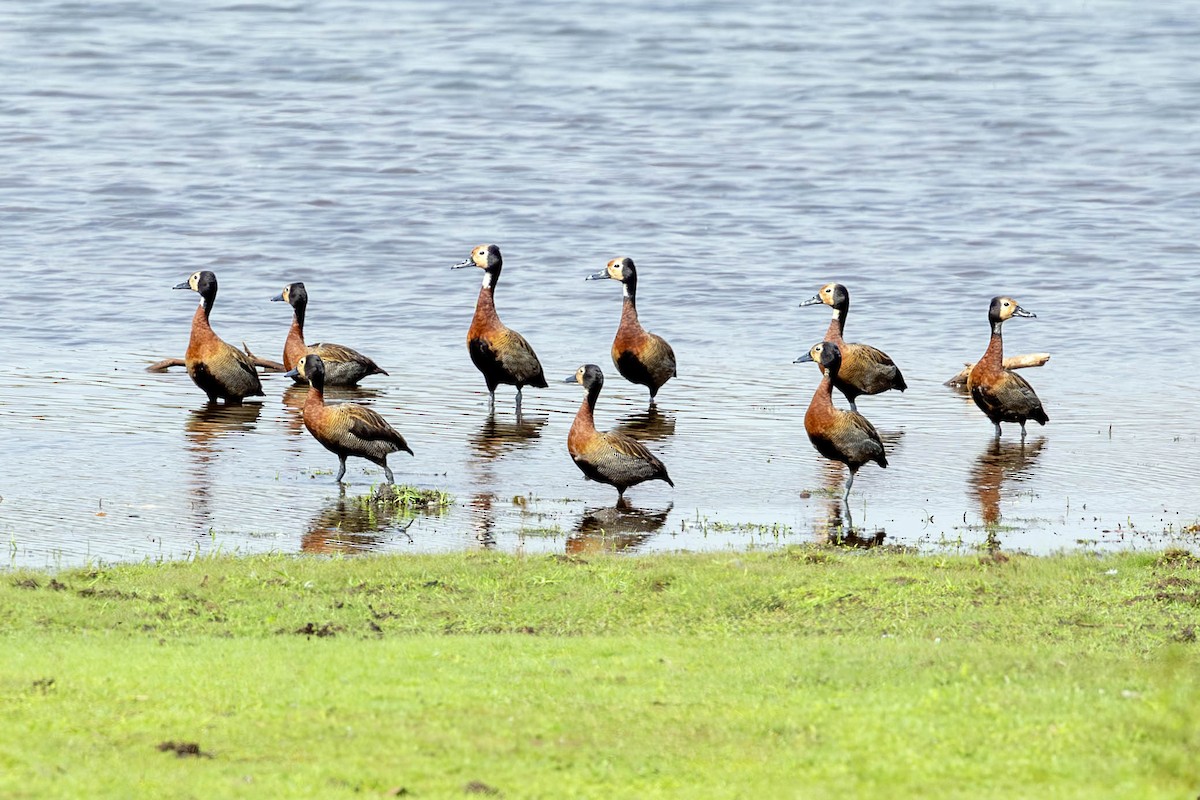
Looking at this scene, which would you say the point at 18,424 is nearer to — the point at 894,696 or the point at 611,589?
the point at 611,589

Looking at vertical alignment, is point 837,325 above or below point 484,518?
above

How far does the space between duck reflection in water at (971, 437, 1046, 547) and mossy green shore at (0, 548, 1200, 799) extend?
2166 mm

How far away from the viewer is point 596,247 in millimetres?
28812

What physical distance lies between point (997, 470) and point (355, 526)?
5.99 metres

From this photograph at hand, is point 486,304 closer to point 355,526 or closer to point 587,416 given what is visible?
point 587,416

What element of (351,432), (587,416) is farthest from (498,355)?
(351,432)

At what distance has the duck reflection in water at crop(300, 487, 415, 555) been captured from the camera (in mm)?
13359

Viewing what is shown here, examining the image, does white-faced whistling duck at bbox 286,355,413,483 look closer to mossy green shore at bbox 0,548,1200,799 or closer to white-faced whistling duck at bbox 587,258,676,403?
mossy green shore at bbox 0,548,1200,799

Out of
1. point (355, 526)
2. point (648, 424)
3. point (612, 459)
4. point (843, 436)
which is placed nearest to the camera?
point (355, 526)

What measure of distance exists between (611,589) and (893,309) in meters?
14.7

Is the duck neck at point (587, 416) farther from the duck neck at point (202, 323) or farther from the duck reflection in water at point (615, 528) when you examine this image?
the duck neck at point (202, 323)

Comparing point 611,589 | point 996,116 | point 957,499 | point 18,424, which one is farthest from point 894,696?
→ point 996,116

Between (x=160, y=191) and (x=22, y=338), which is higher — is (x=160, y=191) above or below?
above

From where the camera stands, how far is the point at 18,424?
17.7 meters
